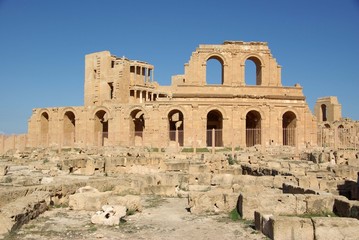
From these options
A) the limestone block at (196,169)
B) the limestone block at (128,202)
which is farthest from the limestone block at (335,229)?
the limestone block at (196,169)

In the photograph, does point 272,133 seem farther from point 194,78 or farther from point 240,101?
point 194,78

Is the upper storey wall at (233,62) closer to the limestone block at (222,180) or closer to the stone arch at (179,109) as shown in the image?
the stone arch at (179,109)

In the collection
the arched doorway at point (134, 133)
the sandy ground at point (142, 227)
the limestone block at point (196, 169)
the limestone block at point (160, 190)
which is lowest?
the sandy ground at point (142, 227)

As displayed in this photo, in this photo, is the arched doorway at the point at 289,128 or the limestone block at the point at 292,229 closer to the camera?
the limestone block at the point at 292,229

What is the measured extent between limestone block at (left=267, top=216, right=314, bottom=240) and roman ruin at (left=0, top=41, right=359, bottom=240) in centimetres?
2

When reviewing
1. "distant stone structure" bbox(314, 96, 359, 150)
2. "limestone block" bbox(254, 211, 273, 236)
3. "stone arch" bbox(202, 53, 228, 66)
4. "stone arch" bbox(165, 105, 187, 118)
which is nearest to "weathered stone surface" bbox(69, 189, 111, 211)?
"limestone block" bbox(254, 211, 273, 236)

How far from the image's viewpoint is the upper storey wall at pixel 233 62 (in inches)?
1312

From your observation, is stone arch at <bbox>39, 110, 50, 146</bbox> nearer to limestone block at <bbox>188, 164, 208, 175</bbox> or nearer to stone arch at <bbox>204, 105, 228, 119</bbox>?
stone arch at <bbox>204, 105, 228, 119</bbox>

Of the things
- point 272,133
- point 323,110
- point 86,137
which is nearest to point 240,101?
point 272,133

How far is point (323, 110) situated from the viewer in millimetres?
51562

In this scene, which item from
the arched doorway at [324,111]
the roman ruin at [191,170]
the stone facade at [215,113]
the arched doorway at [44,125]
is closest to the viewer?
the roman ruin at [191,170]

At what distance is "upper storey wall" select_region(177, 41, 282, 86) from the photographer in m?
33.3

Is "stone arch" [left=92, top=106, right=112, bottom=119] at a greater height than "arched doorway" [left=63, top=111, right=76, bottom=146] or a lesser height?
greater

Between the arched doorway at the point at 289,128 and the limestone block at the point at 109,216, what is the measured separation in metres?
26.8
